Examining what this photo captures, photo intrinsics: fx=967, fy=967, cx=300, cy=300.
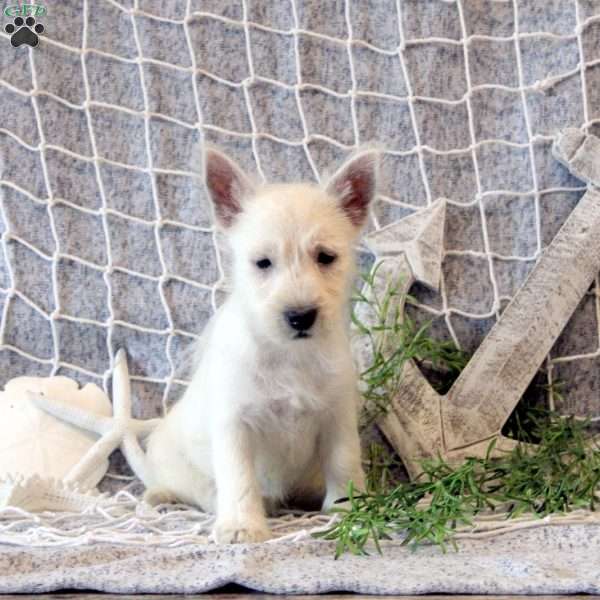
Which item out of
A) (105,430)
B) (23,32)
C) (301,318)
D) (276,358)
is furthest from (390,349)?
(23,32)

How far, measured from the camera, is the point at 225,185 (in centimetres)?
173

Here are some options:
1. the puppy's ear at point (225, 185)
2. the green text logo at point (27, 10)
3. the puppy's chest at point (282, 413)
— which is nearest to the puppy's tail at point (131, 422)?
the puppy's chest at point (282, 413)

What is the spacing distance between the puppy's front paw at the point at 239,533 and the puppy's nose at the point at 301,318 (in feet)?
1.07

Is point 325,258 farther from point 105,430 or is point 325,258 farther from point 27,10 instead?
point 27,10

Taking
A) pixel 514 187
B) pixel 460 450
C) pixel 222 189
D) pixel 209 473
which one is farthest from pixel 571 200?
pixel 209 473

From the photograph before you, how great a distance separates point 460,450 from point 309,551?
1.97ft

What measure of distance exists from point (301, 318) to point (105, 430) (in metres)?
0.66

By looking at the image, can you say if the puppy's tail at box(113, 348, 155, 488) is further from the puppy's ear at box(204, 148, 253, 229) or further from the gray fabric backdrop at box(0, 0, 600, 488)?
the puppy's ear at box(204, 148, 253, 229)

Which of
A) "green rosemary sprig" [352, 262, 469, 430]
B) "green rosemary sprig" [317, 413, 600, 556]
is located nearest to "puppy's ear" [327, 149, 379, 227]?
"green rosemary sprig" [352, 262, 469, 430]

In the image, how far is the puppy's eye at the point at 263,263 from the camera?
1631 millimetres

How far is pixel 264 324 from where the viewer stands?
1.59m

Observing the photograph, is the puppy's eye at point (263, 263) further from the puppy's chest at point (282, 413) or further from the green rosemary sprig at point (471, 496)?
the green rosemary sprig at point (471, 496)

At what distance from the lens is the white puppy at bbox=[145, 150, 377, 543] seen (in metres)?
1.60

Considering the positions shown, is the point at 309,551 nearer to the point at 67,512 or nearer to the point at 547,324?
the point at 67,512
